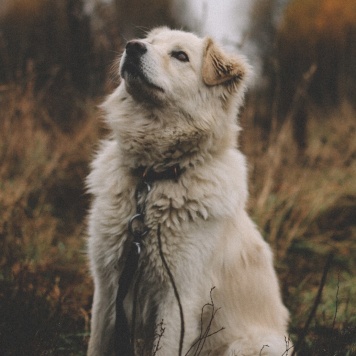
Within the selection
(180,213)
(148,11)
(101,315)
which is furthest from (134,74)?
(148,11)

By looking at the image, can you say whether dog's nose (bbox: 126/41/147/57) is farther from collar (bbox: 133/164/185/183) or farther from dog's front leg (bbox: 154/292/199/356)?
dog's front leg (bbox: 154/292/199/356)

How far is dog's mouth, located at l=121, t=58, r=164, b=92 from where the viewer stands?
2.74 meters

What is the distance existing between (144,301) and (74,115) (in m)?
4.20

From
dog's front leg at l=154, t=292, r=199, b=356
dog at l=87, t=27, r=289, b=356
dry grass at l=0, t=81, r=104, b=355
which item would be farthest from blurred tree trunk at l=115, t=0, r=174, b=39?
dog's front leg at l=154, t=292, r=199, b=356

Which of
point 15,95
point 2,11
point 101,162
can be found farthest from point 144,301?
point 2,11

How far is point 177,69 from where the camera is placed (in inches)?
115

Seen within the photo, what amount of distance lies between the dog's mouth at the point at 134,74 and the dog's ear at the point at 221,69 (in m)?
0.36

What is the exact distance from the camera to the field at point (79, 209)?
2.89 m

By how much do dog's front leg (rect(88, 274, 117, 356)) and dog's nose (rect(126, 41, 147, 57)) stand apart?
1.34 meters

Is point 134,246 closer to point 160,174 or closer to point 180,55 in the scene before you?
point 160,174

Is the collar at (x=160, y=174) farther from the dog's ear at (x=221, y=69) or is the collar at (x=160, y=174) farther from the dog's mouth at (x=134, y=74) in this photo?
the dog's ear at (x=221, y=69)

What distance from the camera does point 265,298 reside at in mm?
2725

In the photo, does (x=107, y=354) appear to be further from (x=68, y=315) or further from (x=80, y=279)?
(x=80, y=279)

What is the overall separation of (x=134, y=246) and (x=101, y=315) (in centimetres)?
54
